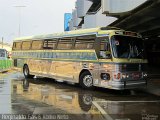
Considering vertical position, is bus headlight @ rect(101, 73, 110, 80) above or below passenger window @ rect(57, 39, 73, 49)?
below

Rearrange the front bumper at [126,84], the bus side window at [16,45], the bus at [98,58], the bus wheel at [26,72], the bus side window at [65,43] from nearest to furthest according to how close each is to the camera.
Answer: the front bumper at [126,84] → the bus at [98,58] → the bus side window at [65,43] → the bus wheel at [26,72] → the bus side window at [16,45]

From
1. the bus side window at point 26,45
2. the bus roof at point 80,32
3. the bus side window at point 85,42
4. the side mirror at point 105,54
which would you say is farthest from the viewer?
the bus side window at point 26,45

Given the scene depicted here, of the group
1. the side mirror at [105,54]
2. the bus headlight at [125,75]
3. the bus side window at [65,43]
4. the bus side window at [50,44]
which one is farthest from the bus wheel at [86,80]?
the bus side window at [50,44]

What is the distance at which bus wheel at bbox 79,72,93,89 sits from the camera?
1708 cm

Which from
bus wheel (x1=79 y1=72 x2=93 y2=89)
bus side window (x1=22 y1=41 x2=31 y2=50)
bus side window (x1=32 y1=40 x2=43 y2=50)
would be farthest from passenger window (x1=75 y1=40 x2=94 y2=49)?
bus side window (x1=22 y1=41 x2=31 y2=50)

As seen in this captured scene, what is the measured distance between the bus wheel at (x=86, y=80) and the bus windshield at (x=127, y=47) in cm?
219

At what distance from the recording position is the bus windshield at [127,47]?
15562mm

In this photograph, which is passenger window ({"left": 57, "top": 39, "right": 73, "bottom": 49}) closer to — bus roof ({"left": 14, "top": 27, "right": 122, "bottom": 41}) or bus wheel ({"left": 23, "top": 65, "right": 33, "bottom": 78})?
bus roof ({"left": 14, "top": 27, "right": 122, "bottom": 41})

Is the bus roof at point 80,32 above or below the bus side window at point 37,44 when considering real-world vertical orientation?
above

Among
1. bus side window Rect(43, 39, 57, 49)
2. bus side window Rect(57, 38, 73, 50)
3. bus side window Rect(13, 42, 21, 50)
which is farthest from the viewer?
bus side window Rect(13, 42, 21, 50)

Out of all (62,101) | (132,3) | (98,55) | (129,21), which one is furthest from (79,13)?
(62,101)

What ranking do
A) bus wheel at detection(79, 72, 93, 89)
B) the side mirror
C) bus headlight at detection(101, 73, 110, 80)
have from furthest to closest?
1. bus wheel at detection(79, 72, 93, 89)
2. bus headlight at detection(101, 73, 110, 80)
3. the side mirror

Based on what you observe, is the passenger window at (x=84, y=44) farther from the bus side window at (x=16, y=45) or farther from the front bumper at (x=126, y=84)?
the bus side window at (x=16, y=45)

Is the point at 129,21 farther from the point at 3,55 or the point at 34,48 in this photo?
the point at 3,55
